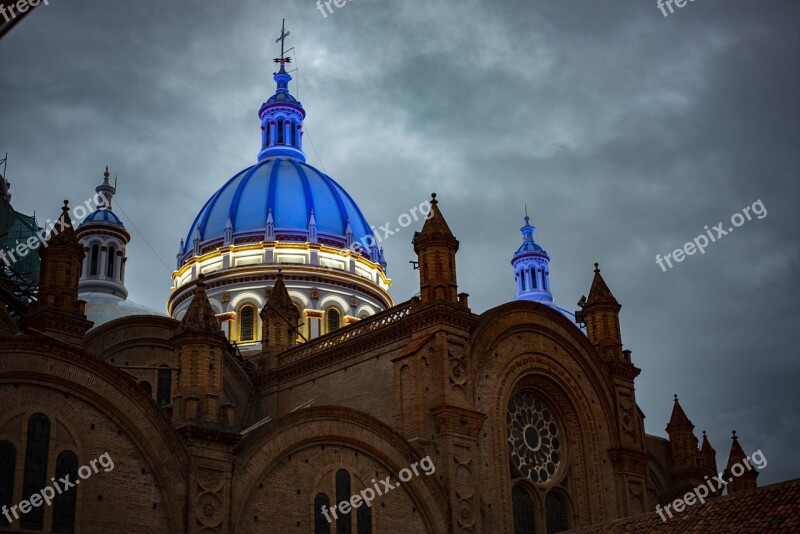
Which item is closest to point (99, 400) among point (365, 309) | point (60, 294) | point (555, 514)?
point (60, 294)

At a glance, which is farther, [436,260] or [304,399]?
[304,399]

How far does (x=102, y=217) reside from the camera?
54.0 metres

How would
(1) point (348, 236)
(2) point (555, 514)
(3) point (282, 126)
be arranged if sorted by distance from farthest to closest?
(3) point (282, 126)
(1) point (348, 236)
(2) point (555, 514)

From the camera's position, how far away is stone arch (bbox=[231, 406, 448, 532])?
33.2 m

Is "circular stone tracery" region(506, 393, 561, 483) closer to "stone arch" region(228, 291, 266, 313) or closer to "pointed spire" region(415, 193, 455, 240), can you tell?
"pointed spire" region(415, 193, 455, 240)

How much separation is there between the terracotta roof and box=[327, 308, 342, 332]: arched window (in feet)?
95.7

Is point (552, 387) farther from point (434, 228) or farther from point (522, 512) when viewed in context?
point (434, 228)

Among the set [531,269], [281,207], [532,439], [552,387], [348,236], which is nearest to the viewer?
[532,439]

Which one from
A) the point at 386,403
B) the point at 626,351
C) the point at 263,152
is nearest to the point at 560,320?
the point at 626,351

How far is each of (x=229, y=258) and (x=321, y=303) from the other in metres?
5.81

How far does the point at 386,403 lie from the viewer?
4034 centimetres

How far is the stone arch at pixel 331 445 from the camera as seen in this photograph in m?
33.2

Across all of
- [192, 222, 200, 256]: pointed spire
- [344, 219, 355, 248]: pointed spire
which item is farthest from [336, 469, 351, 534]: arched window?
[192, 222, 200, 256]: pointed spire

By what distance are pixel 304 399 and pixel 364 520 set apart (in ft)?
30.3
